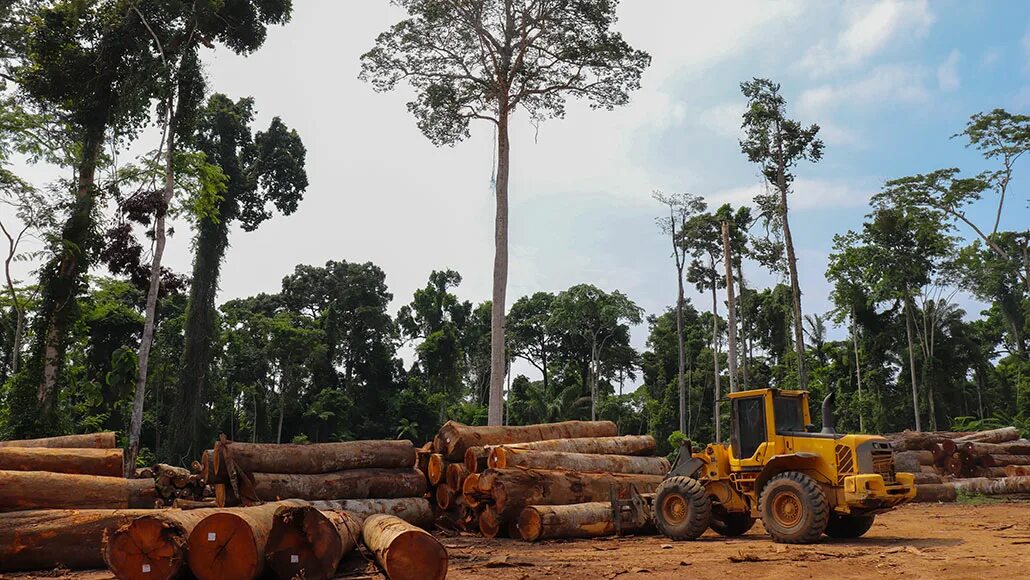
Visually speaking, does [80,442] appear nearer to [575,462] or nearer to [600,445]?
[575,462]

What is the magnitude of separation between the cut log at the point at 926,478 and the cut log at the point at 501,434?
10071 millimetres

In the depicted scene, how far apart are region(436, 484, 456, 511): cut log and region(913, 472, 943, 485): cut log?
14.2 metres

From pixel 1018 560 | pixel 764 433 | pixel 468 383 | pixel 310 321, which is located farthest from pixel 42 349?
pixel 468 383

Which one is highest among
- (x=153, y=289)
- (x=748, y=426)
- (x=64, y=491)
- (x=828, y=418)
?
(x=153, y=289)

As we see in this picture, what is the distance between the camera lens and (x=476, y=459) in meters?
13.4

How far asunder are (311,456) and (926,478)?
17.6 metres

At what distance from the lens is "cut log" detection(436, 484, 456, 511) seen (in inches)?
546

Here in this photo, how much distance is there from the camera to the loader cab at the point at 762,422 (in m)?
11.4

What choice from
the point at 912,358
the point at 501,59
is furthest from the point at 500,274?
the point at 912,358

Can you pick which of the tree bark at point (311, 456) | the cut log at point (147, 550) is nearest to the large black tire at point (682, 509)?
the tree bark at point (311, 456)

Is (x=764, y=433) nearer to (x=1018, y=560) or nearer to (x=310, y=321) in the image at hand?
(x=1018, y=560)

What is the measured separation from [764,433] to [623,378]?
44.6 metres

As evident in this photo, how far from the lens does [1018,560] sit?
8273 millimetres

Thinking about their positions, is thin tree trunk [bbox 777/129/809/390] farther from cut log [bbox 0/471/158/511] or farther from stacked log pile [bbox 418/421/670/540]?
cut log [bbox 0/471/158/511]
